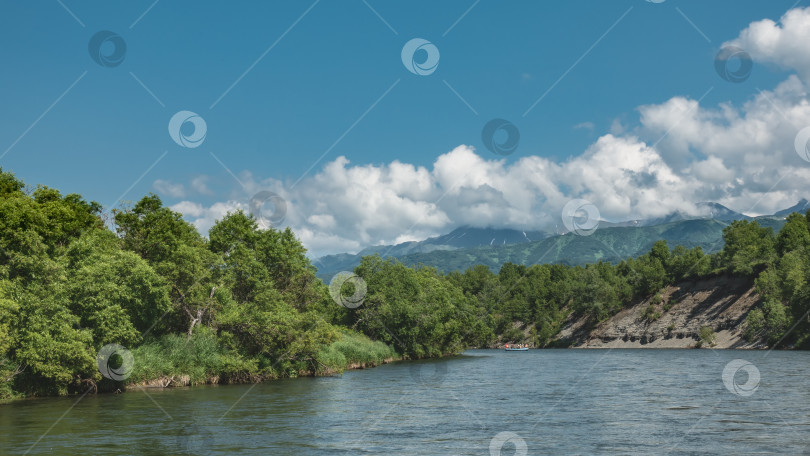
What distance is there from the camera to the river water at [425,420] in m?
31.3

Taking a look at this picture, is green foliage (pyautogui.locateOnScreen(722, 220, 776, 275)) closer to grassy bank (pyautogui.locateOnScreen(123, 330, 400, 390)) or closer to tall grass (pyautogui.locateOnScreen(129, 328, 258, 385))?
grassy bank (pyautogui.locateOnScreen(123, 330, 400, 390))

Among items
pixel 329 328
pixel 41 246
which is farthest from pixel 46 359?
pixel 329 328

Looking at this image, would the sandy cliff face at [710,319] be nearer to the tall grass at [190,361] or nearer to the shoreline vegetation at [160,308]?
the shoreline vegetation at [160,308]

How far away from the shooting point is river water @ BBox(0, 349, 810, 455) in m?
31.3

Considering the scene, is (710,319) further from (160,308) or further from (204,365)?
(160,308)

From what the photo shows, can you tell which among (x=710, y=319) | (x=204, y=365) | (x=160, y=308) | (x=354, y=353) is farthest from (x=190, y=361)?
(x=710, y=319)

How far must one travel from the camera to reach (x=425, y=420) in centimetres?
4084

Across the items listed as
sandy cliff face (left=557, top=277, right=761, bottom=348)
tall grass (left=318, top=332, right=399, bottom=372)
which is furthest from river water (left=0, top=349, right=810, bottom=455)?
sandy cliff face (left=557, top=277, right=761, bottom=348)

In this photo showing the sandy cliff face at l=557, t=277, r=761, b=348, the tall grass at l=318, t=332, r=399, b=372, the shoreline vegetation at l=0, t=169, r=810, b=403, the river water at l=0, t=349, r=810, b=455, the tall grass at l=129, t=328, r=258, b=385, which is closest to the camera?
the river water at l=0, t=349, r=810, b=455

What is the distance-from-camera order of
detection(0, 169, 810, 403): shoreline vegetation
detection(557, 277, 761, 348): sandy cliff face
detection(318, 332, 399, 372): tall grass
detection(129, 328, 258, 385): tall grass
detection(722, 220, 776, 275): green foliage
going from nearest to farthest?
detection(0, 169, 810, 403): shoreline vegetation → detection(129, 328, 258, 385): tall grass → detection(318, 332, 399, 372): tall grass → detection(557, 277, 761, 348): sandy cliff face → detection(722, 220, 776, 275): green foliage

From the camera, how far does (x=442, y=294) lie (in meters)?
128

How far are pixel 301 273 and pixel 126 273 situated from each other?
32439 mm

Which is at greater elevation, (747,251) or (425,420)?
(747,251)

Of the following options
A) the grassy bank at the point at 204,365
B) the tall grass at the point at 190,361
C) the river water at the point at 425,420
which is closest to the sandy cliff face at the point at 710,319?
the river water at the point at 425,420
